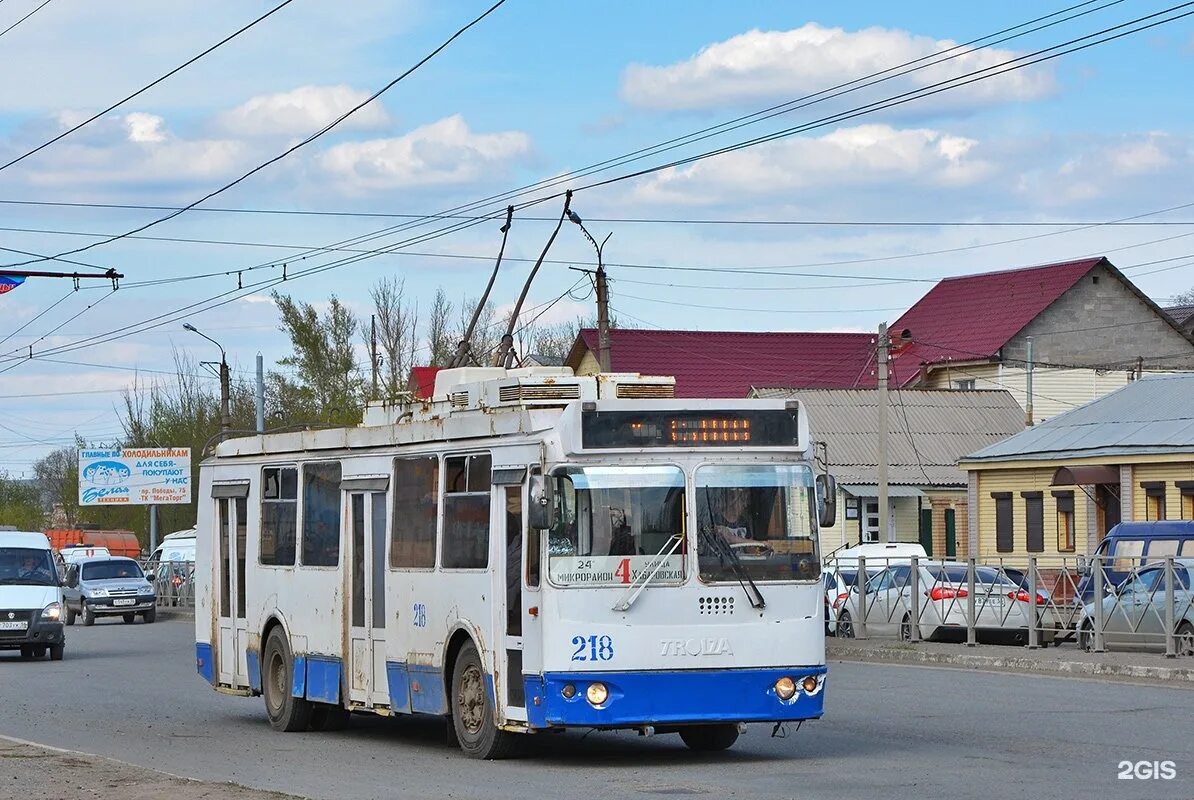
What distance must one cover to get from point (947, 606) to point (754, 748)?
47.3ft

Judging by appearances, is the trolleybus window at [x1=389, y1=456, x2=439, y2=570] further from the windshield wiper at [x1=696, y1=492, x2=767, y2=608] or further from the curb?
the curb

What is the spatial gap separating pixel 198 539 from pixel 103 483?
5858 cm

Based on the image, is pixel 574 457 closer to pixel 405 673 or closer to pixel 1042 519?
pixel 405 673

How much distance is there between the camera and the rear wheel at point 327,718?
1744cm

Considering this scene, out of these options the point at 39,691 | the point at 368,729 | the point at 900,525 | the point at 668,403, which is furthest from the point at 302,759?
the point at 900,525

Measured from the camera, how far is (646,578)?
43.6 feet

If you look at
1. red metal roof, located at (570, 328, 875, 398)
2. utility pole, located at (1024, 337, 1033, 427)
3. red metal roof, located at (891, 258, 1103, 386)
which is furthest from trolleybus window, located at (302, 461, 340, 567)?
red metal roof, located at (891, 258, 1103, 386)

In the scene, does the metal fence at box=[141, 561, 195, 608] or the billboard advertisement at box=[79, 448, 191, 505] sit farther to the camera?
the billboard advertisement at box=[79, 448, 191, 505]

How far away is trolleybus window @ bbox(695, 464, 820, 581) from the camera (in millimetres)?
13492

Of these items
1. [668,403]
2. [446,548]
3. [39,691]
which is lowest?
[39,691]

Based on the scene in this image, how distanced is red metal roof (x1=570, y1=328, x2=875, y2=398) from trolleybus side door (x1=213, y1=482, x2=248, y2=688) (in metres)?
47.0

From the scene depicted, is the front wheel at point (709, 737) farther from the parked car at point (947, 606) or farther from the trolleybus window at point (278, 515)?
the parked car at point (947, 606)

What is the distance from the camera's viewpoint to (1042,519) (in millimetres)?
45469

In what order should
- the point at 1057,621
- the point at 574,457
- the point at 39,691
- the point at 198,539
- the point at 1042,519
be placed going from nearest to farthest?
the point at 574,457
the point at 198,539
the point at 39,691
the point at 1057,621
the point at 1042,519
